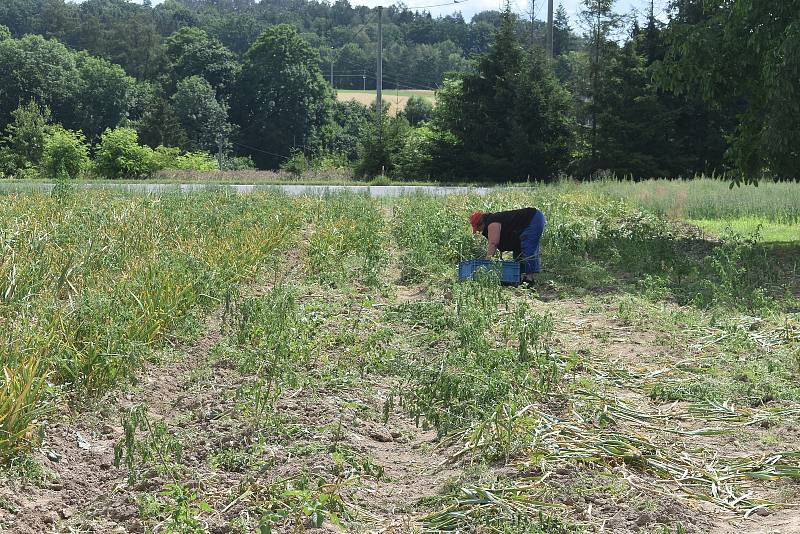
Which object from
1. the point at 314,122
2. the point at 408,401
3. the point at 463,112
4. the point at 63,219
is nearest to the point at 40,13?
the point at 314,122

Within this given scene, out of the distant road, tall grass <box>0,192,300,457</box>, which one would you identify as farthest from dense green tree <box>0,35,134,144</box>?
tall grass <box>0,192,300,457</box>

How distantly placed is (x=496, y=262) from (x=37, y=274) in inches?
180

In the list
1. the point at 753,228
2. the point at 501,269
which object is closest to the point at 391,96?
the point at 753,228

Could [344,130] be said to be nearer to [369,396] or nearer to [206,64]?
[206,64]

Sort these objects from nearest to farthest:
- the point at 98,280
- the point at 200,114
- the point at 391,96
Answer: the point at 98,280, the point at 200,114, the point at 391,96

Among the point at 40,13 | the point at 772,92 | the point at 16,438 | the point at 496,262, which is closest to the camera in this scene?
the point at 16,438

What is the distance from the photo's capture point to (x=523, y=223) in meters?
10.2

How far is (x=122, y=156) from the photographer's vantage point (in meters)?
33.7

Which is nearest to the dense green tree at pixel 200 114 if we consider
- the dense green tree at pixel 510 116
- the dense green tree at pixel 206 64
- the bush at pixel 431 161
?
the dense green tree at pixel 206 64

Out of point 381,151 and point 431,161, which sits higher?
point 381,151

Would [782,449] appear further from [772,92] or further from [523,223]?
[772,92]

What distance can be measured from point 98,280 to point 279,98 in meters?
56.2

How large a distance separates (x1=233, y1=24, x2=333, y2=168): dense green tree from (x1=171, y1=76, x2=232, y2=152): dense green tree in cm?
317

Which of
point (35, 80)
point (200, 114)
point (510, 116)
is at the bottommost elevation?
point (510, 116)
